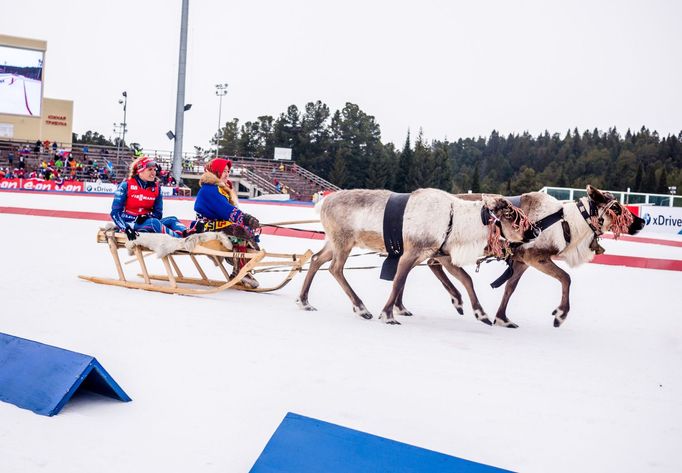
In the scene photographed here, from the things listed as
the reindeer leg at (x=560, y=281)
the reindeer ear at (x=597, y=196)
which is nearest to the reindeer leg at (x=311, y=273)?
the reindeer leg at (x=560, y=281)

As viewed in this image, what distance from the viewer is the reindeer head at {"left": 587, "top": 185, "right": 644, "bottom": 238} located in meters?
5.77

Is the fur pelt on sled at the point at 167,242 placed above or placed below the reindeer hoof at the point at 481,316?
above

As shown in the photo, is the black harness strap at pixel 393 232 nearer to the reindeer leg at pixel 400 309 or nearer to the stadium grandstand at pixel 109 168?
the reindeer leg at pixel 400 309

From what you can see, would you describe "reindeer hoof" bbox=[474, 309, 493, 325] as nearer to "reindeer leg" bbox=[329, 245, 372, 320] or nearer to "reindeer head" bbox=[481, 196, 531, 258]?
"reindeer head" bbox=[481, 196, 531, 258]

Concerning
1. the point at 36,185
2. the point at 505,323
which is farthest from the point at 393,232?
the point at 36,185

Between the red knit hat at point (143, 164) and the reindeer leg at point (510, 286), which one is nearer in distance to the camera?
the reindeer leg at point (510, 286)

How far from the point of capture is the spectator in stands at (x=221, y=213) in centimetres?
676

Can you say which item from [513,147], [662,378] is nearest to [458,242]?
[662,378]

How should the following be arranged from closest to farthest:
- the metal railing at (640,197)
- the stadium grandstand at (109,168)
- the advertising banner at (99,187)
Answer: the metal railing at (640,197) < the advertising banner at (99,187) < the stadium grandstand at (109,168)

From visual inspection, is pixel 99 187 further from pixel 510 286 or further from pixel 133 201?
Answer: pixel 510 286

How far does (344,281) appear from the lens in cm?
600

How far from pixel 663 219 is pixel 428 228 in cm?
2054

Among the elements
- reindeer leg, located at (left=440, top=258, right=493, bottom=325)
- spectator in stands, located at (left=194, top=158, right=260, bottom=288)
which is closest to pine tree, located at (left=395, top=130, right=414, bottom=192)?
spectator in stands, located at (left=194, top=158, right=260, bottom=288)

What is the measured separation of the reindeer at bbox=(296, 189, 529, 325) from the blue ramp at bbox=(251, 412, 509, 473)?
10.3ft
